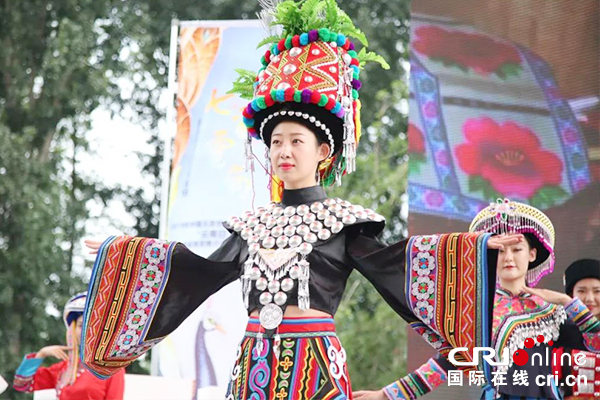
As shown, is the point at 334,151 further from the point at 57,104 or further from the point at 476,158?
the point at 57,104

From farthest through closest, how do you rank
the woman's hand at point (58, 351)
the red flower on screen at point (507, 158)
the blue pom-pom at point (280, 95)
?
the woman's hand at point (58, 351) < the red flower on screen at point (507, 158) < the blue pom-pom at point (280, 95)

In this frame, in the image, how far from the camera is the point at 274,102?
149 inches

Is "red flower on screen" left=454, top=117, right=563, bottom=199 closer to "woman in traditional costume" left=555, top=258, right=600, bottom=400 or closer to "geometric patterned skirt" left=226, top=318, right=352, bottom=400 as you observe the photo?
"woman in traditional costume" left=555, top=258, right=600, bottom=400

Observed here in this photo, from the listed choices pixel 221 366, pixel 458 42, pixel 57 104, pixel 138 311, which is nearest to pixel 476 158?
pixel 458 42

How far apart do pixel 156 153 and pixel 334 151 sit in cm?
869

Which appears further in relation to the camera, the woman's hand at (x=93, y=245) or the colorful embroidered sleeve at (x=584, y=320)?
the colorful embroidered sleeve at (x=584, y=320)

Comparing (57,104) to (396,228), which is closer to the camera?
(57,104)

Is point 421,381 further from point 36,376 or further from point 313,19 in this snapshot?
point 36,376

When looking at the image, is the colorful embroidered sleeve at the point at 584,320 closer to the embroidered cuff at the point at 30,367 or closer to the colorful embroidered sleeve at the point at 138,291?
the colorful embroidered sleeve at the point at 138,291

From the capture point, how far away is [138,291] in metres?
3.80

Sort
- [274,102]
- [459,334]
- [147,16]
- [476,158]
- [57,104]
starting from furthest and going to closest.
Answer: [147,16]
[57,104]
[476,158]
[274,102]
[459,334]

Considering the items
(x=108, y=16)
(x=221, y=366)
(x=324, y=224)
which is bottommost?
(x=221, y=366)

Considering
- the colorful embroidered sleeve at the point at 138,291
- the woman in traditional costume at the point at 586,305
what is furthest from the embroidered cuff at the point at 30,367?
the woman in traditional costume at the point at 586,305

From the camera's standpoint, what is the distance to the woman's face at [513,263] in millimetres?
4637
